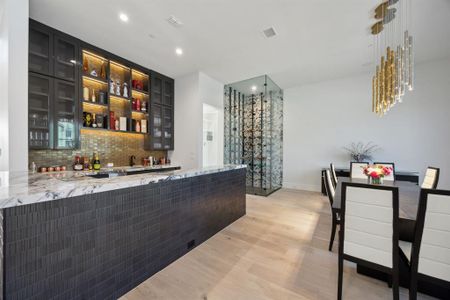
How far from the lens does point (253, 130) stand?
5.41m

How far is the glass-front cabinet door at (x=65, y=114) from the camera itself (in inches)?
112

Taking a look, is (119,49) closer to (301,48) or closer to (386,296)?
(301,48)

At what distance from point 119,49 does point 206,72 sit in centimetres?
180

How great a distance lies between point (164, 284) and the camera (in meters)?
1.70

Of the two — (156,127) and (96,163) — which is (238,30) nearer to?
(156,127)

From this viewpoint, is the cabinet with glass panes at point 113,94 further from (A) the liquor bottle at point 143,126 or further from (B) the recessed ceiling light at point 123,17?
(B) the recessed ceiling light at point 123,17

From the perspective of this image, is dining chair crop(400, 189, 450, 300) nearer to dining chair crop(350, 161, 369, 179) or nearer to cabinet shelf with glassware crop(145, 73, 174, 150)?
dining chair crop(350, 161, 369, 179)

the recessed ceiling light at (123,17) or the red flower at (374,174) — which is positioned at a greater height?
the recessed ceiling light at (123,17)

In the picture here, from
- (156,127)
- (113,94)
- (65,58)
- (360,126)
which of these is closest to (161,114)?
(156,127)

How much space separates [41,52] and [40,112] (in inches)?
34.8

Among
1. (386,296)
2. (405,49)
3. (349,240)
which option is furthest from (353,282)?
(405,49)

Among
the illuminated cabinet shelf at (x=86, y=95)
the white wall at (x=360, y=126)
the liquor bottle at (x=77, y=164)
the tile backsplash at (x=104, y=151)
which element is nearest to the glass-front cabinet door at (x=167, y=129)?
the illuminated cabinet shelf at (x=86, y=95)

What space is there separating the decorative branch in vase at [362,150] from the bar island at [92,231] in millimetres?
4491

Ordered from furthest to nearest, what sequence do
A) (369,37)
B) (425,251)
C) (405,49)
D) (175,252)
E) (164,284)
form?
(369,37), (405,49), (175,252), (164,284), (425,251)
